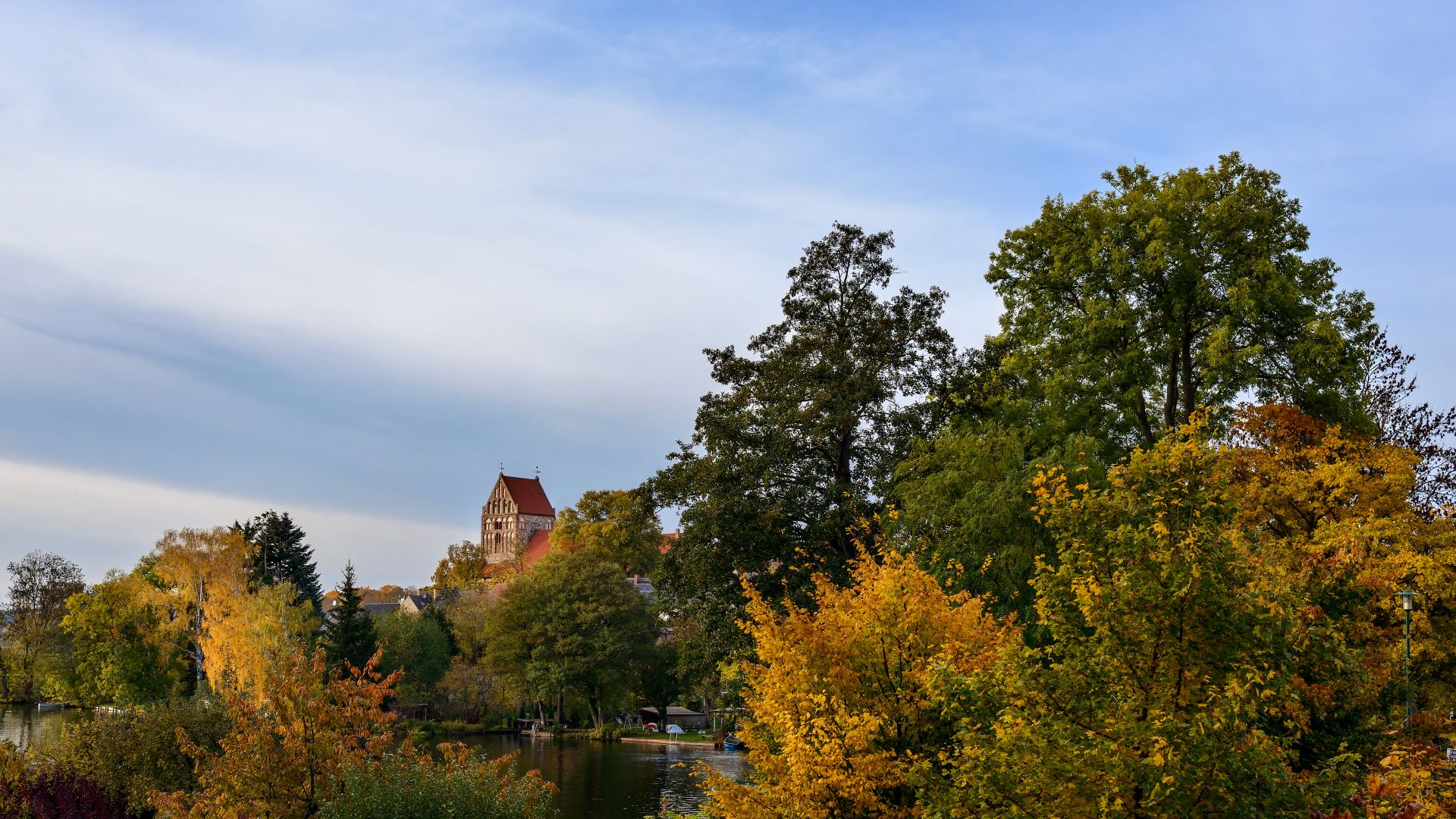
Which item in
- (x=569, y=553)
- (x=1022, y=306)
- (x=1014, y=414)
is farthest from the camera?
(x=569, y=553)

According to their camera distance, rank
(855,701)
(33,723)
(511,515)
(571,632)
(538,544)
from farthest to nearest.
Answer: (511,515), (538,544), (571,632), (33,723), (855,701)

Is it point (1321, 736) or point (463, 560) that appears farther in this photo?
point (463, 560)

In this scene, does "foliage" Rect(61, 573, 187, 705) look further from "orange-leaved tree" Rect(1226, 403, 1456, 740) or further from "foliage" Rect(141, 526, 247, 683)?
"orange-leaved tree" Rect(1226, 403, 1456, 740)

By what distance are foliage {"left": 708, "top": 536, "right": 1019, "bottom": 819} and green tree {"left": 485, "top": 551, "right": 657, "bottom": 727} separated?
51118mm

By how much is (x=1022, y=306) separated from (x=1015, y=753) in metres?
25.0

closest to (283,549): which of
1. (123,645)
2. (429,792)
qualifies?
(123,645)

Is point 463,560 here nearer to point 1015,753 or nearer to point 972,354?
point 972,354

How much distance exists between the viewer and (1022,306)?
105ft

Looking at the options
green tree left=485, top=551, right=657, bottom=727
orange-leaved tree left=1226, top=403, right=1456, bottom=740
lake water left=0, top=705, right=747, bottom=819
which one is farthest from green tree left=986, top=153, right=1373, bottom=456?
green tree left=485, top=551, right=657, bottom=727

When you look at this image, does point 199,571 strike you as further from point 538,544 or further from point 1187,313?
point 538,544

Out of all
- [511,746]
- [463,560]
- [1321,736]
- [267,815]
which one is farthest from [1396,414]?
[463,560]

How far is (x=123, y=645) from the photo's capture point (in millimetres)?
61281

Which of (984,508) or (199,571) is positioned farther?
(199,571)

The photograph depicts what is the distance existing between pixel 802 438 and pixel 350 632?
37.0 metres
